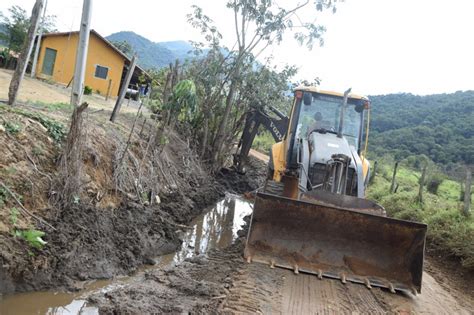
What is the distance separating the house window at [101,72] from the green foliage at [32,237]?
77.3 feet

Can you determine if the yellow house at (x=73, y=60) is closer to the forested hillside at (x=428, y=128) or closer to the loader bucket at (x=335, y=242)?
the loader bucket at (x=335, y=242)

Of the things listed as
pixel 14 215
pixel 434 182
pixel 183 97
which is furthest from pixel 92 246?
pixel 434 182

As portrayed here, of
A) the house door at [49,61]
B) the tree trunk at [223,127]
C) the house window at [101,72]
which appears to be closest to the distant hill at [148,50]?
the house window at [101,72]

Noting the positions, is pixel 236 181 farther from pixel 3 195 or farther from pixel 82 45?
pixel 3 195

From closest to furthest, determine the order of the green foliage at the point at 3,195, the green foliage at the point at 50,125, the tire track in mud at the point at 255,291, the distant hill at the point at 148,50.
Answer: the tire track in mud at the point at 255,291, the green foliage at the point at 3,195, the green foliage at the point at 50,125, the distant hill at the point at 148,50

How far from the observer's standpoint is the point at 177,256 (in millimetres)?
6898

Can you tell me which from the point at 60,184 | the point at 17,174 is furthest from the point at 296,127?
the point at 17,174

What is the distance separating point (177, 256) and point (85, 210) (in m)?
1.75

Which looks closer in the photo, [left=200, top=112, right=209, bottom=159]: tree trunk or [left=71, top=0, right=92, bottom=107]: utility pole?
[left=71, top=0, right=92, bottom=107]: utility pole

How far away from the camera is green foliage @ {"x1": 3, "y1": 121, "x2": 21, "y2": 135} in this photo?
5570 millimetres

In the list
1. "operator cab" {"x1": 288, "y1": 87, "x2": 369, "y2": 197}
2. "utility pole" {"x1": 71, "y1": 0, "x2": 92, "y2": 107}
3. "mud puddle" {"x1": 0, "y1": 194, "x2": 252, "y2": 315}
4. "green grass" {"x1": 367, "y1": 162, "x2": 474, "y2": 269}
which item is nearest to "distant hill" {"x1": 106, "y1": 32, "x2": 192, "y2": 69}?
"green grass" {"x1": 367, "y1": 162, "x2": 474, "y2": 269}

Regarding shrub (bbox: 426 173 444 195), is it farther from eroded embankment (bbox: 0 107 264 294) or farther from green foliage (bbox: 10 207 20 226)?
green foliage (bbox: 10 207 20 226)

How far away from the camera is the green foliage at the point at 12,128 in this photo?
18.3 feet

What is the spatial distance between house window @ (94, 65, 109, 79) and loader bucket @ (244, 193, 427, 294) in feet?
76.2
